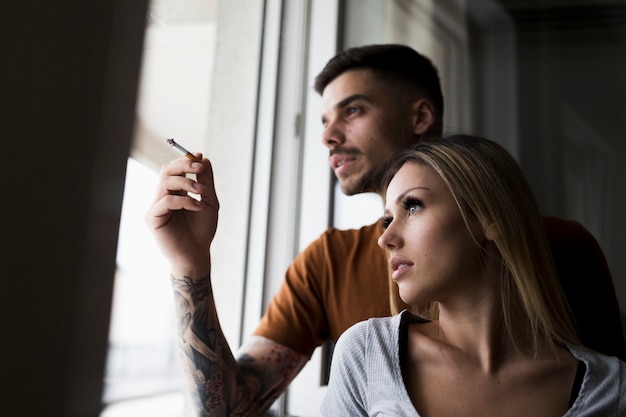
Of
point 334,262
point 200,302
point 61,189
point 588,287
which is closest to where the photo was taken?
point 61,189

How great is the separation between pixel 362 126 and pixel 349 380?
0.62 metres

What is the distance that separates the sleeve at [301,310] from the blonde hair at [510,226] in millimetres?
431

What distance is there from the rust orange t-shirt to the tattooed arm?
0.12 meters

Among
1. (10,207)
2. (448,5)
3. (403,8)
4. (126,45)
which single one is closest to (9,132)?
(10,207)

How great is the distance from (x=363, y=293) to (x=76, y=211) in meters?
0.65

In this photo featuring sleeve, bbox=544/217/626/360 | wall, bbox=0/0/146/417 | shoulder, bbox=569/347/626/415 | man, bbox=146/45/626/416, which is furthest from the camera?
sleeve, bbox=544/217/626/360

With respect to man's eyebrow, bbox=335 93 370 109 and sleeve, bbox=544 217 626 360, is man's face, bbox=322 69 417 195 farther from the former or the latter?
sleeve, bbox=544 217 626 360

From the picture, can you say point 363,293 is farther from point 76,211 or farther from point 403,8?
point 403,8

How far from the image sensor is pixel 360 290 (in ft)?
4.22

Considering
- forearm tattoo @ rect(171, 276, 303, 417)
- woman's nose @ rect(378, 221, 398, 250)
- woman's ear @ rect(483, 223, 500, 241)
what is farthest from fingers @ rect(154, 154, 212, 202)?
woman's ear @ rect(483, 223, 500, 241)

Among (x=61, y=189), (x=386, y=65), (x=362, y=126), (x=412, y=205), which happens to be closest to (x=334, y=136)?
(x=362, y=126)

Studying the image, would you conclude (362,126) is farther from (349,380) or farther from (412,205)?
(349,380)

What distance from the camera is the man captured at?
1013mm

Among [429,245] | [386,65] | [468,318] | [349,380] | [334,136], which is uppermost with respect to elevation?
[386,65]
